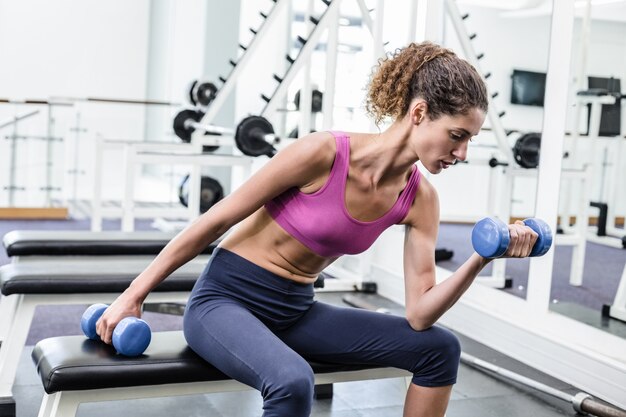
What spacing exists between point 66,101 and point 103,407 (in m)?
4.12

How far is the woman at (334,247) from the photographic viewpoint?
1.57 meters

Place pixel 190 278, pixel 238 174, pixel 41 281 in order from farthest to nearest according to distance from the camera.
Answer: pixel 238 174 < pixel 190 278 < pixel 41 281

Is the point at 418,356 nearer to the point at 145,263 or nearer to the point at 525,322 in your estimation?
the point at 145,263

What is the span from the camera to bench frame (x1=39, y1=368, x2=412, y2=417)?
1.68 metres

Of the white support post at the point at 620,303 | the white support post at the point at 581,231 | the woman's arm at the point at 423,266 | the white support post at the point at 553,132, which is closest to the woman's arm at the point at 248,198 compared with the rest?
the woman's arm at the point at 423,266

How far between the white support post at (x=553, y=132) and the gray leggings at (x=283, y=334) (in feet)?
4.65

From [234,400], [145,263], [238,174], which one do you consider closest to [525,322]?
[234,400]

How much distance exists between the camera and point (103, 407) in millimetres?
2422

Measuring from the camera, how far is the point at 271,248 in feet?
5.65

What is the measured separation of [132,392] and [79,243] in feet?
3.95

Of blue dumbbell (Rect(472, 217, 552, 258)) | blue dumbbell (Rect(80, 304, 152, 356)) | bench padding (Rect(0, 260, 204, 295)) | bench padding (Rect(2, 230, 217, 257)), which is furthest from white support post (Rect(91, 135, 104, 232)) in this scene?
blue dumbbell (Rect(472, 217, 552, 258))

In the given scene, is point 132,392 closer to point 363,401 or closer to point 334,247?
point 334,247

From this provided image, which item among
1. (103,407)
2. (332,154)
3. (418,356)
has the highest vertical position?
(332,154)

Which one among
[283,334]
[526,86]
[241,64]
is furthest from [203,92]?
[283,334]
